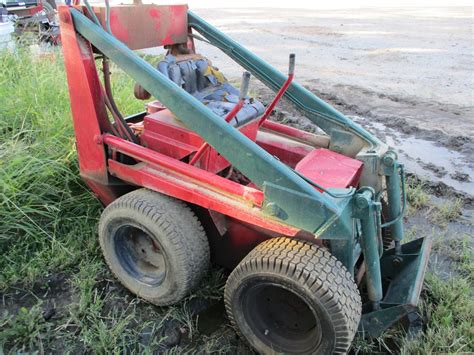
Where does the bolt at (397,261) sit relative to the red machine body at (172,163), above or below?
below

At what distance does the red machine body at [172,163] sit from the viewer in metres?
2.04

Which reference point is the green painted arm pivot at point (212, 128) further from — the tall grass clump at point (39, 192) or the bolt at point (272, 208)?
the tall grass clump at point (39, 192)

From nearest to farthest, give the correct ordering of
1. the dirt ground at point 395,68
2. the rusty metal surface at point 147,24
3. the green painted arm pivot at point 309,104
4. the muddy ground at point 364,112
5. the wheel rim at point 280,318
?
the wheel rim at point 280,318
the muddy ground at point 364,112
the rusty metal surface at point 147,24
the green painted arm pivot at point 309,104
the dirt ground at point 395,68

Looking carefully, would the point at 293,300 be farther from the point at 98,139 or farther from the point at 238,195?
the point at 98,139

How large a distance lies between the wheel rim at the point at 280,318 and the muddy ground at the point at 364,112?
0.60 ft

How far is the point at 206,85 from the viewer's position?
9.10 feet

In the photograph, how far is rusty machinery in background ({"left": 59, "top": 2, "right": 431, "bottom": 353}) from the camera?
72.3 inches

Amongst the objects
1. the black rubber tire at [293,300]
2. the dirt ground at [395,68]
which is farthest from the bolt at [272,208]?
the dirt ground at [395,68]

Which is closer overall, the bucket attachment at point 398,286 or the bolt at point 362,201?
the bolt at point 362,201

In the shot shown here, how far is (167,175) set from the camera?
2.19 metres

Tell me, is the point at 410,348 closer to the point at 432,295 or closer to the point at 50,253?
the point at 432,295

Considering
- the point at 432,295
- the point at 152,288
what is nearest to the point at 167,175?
the point at 152,288

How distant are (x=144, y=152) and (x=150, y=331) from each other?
861 mm

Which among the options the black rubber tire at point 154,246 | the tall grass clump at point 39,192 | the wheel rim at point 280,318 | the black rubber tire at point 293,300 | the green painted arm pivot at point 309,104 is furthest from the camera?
the tall grass clump at point 39,192
